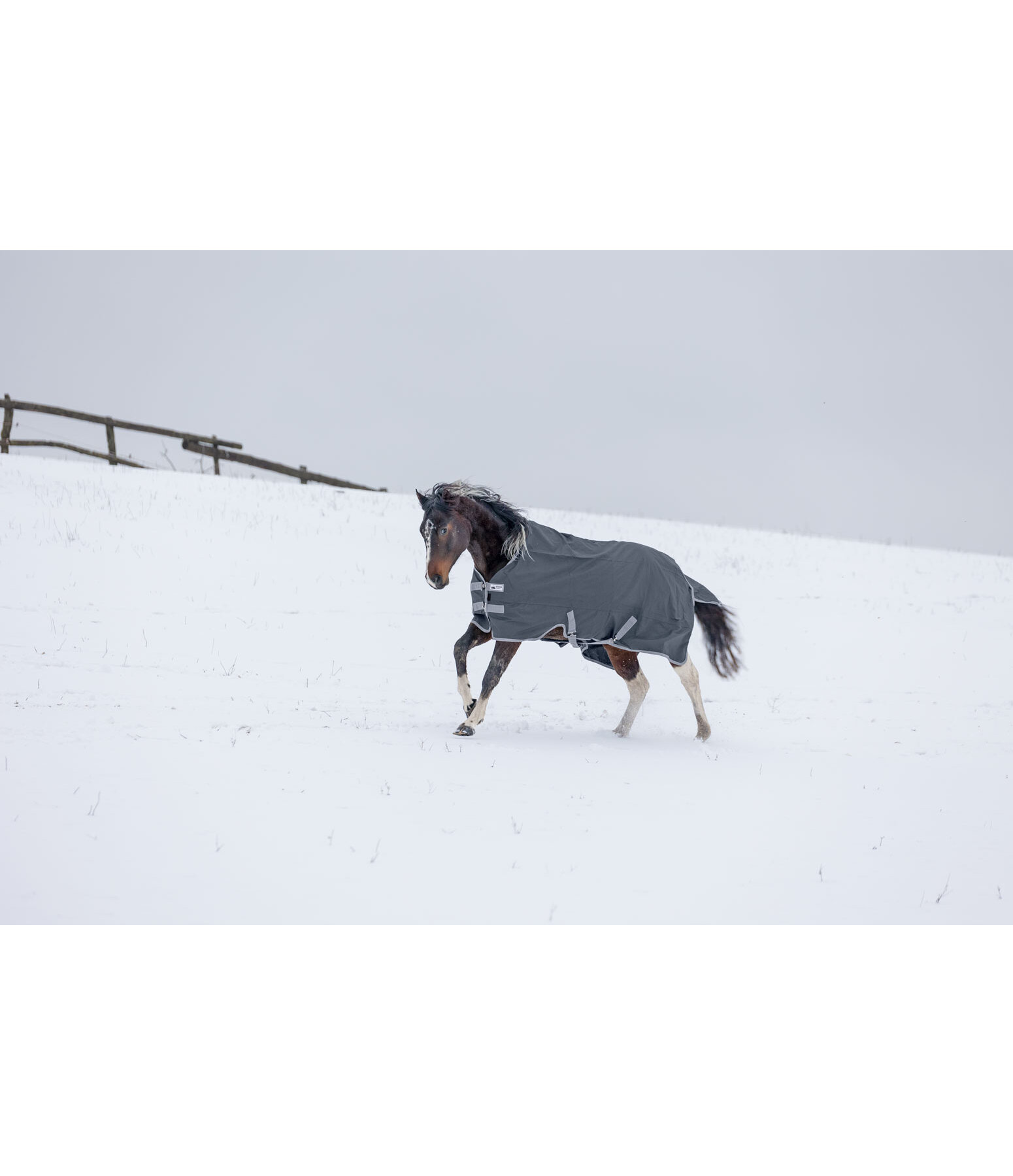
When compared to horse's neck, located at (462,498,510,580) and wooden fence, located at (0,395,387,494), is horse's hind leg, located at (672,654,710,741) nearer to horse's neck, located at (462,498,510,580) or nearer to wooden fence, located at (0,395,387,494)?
horse's neck, located at (462,498,510,580)

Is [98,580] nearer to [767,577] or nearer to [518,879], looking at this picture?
[518,879]

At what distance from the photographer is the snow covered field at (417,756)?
14.0 ft

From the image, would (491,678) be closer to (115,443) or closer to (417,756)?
(417,756)

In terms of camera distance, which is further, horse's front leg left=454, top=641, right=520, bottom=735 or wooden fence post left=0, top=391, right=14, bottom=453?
wooden fence post left=0, top=391, right=14, bottom=453

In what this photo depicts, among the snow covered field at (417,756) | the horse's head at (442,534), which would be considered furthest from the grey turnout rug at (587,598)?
the snow covered field at (417,756)

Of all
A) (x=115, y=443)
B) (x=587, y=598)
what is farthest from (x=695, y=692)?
(x=115, y=443)

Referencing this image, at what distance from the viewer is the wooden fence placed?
2012 centimetres

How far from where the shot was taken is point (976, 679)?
455 inches

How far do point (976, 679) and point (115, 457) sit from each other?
1909cm

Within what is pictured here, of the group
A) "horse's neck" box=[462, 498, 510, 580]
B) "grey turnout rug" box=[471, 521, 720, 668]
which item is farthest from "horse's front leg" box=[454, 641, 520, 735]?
"horse's neck" box=[462, 498, 510, 580]

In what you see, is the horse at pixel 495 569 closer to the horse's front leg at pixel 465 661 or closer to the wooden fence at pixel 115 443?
the horse's front leg at pixel 465 661

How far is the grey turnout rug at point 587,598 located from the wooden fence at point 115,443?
50.1ft

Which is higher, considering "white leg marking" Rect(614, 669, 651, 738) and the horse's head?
the horse's head

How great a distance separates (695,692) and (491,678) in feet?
6.74
